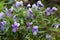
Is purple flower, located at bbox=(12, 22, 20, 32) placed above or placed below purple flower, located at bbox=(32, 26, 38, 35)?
above

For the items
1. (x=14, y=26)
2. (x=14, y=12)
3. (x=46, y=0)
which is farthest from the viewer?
(x=46, y=0)

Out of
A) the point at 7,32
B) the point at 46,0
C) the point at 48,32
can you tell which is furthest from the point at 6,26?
the point at 46,0

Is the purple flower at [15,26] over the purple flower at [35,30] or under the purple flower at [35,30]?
over

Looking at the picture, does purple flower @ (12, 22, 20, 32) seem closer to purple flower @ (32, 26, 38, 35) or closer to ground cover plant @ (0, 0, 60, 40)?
ground cover plant @ (0, 0, 60, 40)

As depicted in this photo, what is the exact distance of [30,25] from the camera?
2594mm

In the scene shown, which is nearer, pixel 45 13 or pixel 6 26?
pixel 6 26

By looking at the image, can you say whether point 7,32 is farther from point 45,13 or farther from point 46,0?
A: point 46,0

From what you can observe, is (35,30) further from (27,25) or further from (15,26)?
(15,26)

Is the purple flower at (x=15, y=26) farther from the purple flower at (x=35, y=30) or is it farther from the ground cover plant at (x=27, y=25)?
the purple flower at (x=35, y=30)

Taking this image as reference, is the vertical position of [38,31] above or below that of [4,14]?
below

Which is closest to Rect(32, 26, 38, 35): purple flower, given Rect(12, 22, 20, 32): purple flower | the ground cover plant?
the ground cover plant

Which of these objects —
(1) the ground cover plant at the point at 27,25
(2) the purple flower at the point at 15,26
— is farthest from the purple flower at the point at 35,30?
(2) the purple flower at the point at 15,26

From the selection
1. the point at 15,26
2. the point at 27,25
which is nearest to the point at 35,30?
the point at 27,25

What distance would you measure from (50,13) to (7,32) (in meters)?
0.60
